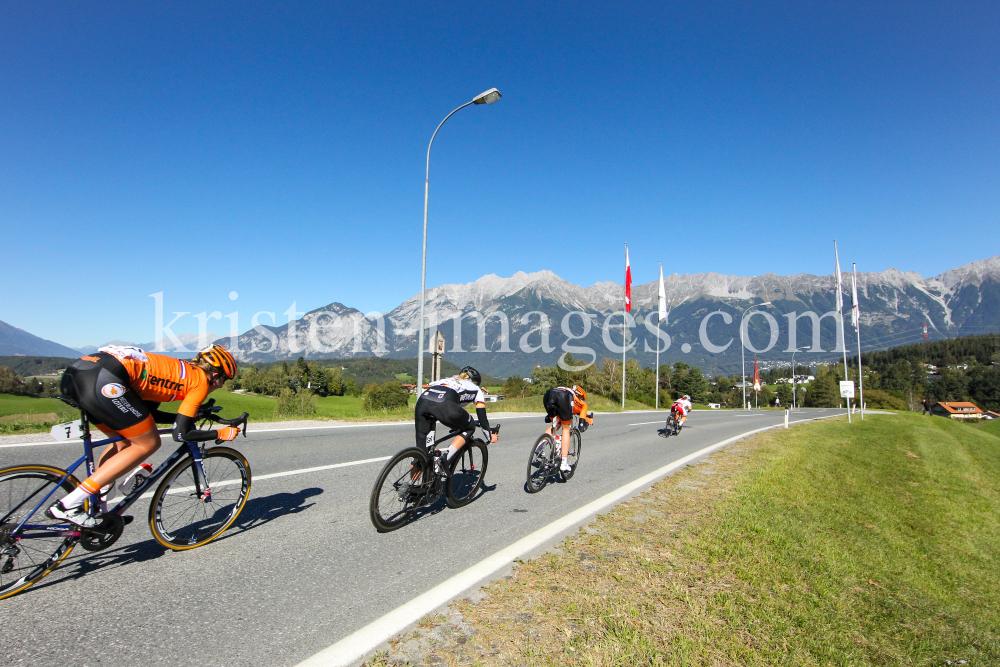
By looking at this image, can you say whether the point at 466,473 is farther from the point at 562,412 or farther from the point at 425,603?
the point at 425,603

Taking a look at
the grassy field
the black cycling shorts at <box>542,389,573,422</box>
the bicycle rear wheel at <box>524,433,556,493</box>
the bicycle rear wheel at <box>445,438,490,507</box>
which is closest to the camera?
the grassy field

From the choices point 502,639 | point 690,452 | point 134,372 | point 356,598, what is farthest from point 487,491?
point 690,452

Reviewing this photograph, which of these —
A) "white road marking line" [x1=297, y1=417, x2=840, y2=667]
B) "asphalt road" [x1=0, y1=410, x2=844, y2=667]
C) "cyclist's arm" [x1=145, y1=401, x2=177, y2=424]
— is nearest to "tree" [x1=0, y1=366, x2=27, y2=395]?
"asphalt road" [x1=0, y1=410, x2=844, y2=667]

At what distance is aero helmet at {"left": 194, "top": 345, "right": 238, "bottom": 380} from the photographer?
13.7ft

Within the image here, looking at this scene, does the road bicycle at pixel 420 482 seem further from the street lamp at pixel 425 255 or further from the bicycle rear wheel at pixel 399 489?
the street lamp at pixel 425 255

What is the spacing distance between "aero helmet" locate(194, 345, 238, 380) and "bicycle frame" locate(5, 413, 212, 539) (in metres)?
0.61

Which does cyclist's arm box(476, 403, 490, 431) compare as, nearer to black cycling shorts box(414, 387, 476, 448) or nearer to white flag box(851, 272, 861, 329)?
black cycling shorts box(414, 387, 476, 448)

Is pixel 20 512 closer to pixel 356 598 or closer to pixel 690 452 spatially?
pixel 356 598

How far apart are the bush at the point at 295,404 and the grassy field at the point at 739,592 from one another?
10598 mm

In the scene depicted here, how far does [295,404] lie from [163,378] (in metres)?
11.3

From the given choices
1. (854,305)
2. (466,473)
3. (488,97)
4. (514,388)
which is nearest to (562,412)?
(466,473)

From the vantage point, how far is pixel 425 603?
3238 mm

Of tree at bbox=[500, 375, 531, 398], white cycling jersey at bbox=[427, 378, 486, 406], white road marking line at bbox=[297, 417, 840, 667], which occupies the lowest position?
tree at bbox=[500, 375, 531, 398]

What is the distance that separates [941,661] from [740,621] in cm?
120
